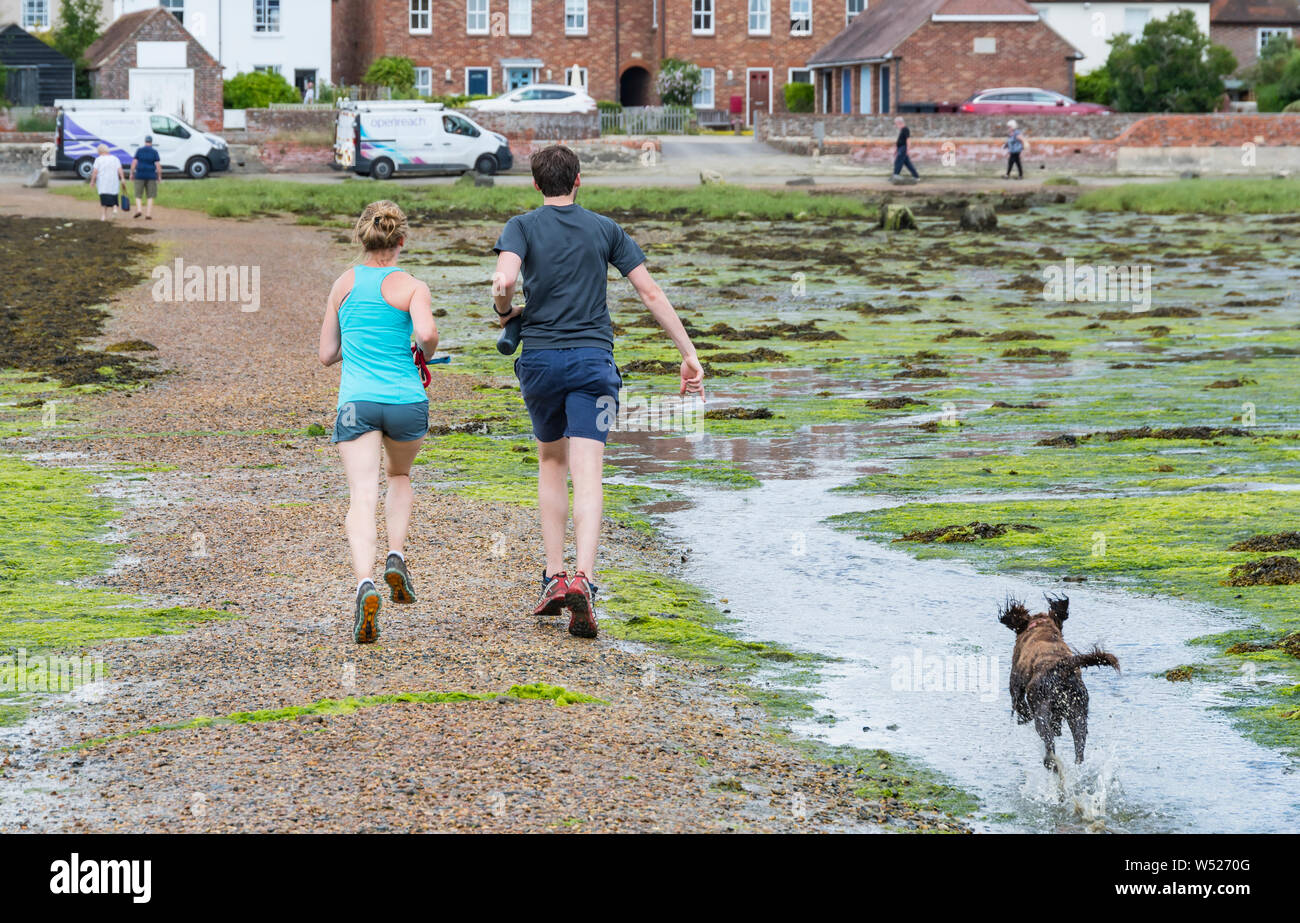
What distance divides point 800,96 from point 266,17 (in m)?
21.5

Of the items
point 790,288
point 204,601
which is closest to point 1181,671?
A: point 204,601

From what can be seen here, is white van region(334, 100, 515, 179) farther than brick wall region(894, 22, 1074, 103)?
No

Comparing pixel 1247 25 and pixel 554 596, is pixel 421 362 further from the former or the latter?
pixel 1247 25

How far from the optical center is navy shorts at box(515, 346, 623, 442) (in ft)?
25.8

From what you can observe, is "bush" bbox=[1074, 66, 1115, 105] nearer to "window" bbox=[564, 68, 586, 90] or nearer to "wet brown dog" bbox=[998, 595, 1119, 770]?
"window" bbox=[564, 68, 586, 90]

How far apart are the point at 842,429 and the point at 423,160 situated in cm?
3888

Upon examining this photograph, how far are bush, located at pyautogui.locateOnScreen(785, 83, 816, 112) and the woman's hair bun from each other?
67394mm

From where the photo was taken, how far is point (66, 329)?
20203 millimetres

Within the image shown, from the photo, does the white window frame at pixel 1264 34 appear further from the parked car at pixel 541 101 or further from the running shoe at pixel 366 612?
the running shoe at pixel 366 612

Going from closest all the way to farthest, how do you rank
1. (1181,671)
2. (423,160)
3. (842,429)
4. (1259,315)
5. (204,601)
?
(1181,671), (204,601), (842,429), (1259,315), (423,160)

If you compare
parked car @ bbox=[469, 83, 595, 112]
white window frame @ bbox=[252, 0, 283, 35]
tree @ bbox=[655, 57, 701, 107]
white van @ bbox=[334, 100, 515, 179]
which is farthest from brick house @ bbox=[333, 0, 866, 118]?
white van @ bbox=[334, 100, 515, 179]
